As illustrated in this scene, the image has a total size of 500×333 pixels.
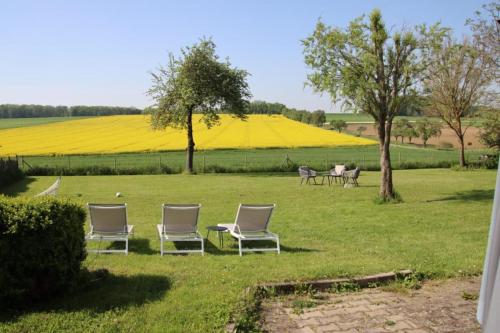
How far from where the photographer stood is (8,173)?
2289 centimetres

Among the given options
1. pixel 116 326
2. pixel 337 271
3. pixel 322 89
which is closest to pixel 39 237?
pixel 116 326

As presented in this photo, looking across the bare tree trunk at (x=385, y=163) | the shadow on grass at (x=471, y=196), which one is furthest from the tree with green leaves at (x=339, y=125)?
the bare tree trunk at (x=385, y=163)

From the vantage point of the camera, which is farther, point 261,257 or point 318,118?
point 318,118

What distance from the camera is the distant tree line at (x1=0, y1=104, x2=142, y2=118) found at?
9762 centimetres

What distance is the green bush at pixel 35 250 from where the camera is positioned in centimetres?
475

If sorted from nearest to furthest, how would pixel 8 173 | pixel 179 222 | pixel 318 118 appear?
pixel 179 222 < pixel 8 173 < pixel 318 118

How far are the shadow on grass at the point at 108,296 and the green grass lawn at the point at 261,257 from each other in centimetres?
1

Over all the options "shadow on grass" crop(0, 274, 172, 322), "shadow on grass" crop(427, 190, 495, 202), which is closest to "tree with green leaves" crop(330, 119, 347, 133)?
"shadow on grass" crop(427, 190, 495, 202)

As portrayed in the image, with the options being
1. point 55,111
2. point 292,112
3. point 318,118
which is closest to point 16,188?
point 318,118

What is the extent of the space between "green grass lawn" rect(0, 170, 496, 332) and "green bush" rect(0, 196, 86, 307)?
22 cm

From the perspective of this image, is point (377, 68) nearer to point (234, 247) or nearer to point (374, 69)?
point (374, 69)

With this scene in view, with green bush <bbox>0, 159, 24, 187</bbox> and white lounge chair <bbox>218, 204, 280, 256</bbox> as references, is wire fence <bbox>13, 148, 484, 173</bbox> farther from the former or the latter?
white lounge chair <bbox>218, 204, 280, 256</bbox>

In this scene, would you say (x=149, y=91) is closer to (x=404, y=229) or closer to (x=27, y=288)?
(x=404, y=229)

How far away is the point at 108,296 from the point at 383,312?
2.87 meters
